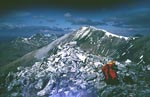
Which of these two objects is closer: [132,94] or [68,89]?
[132,94]

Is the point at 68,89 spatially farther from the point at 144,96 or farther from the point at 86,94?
the point at 144,96

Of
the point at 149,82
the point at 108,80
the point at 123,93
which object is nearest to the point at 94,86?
the point at 108,80

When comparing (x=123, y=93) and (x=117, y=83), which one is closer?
(x=123, y=93)

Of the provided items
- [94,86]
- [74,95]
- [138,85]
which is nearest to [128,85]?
[138,85]

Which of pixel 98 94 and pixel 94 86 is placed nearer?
pixel 98 94

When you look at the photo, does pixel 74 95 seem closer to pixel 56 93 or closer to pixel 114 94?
pixel 56 93

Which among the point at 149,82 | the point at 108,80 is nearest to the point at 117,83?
the point at 108,80

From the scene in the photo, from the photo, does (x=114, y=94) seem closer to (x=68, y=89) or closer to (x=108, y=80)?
(x=108, y=80)

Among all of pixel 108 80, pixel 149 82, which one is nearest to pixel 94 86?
pixel 108 80
